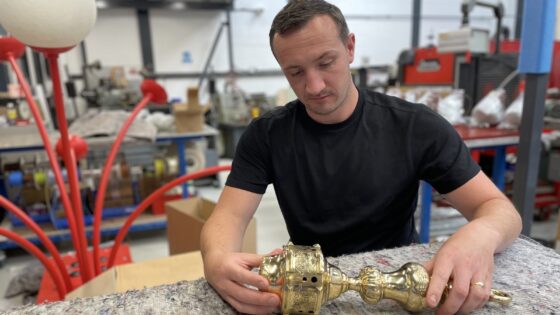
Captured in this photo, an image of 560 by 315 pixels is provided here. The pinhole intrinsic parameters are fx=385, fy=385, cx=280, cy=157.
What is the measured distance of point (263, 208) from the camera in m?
3.19

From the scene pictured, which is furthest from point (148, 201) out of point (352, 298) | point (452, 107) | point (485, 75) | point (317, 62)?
point (485, 75)

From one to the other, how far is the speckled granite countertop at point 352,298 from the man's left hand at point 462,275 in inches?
1.6

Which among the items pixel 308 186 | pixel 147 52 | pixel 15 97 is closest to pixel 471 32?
pixel 308 186

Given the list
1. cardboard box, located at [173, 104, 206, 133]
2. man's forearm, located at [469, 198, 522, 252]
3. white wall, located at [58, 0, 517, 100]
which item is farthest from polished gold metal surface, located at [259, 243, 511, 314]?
white wall, located at [58, 0, 517, 100]

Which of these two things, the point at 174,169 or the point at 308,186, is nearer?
the point at 308,186

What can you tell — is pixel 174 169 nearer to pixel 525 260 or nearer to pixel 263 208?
pixel 263 208

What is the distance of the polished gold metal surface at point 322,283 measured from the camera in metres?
0.48

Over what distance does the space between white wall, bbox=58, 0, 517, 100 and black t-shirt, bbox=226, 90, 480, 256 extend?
12.5 ft

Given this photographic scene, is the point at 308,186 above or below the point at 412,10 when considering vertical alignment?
below

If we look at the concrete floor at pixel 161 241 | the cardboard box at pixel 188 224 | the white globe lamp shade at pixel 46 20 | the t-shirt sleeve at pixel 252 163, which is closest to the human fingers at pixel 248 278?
the t-shirt sleeve at pixel 252 163

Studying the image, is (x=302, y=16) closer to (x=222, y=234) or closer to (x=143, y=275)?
(x=222, y=234)

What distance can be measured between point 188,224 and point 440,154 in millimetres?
1173

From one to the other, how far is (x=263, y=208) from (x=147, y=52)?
3.29 metres

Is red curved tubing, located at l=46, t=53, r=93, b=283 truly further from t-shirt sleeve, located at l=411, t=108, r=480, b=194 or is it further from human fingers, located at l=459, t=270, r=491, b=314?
human fingers, located at l=459, t=270, r=491, b=314
